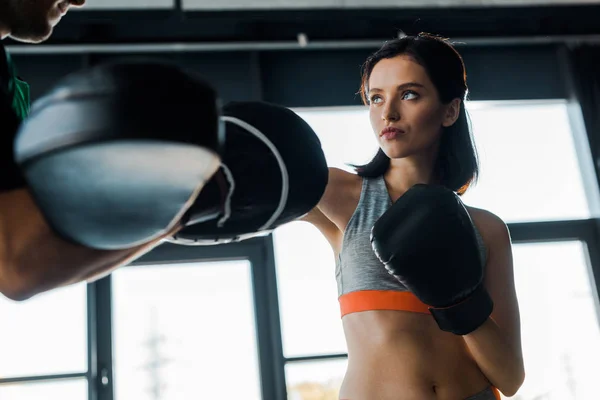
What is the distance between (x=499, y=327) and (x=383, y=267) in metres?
0.24

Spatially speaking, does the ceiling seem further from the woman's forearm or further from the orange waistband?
the woman's forearm

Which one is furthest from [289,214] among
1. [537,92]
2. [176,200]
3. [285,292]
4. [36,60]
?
[537,92]

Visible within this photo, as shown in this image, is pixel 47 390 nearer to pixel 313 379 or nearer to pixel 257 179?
pixel 313 379

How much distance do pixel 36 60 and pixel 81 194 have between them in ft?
10.2

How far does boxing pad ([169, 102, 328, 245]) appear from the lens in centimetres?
78

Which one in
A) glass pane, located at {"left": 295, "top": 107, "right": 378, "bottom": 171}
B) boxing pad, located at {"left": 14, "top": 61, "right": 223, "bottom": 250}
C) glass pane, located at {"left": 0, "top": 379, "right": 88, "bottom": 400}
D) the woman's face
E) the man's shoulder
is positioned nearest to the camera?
boxing pad, located at {"left": 14, "top": 61, "right": 223, "bottom": 250}

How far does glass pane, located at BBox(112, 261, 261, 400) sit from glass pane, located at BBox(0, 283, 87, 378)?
170 millimetres

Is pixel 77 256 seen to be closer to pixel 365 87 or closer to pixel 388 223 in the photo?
pixel 388 223

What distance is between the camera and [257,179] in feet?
2.60

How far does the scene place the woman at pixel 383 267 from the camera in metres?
1.26

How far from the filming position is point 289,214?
824 mm

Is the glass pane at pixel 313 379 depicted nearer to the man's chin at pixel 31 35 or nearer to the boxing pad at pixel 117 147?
the man's chin at pixel 31 35

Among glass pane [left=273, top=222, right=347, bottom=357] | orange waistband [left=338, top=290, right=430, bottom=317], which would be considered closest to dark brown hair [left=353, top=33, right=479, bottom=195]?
orange waistband [left=338, top=290, right=430, bottom=317]

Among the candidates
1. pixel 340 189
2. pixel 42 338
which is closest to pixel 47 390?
pixel 42 338
